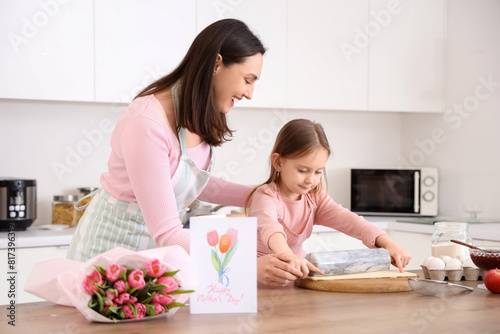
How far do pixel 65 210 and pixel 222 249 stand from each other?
202 centimetres

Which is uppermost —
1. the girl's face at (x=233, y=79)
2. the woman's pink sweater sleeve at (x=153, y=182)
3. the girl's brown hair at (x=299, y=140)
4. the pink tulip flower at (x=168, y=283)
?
the girl's face at (x=233, y=79)

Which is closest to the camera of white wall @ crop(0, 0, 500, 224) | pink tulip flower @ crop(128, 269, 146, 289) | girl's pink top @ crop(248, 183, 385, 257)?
pink tulip flower @ crop(128, 269, 146, 289)

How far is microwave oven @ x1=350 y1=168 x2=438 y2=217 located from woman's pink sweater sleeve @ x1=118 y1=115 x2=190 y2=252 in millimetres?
2419

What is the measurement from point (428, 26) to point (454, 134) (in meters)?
0.61

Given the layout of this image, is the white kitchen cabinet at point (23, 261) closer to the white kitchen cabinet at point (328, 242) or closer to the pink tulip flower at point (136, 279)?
the white kitchen cabinet at point (328, 242)

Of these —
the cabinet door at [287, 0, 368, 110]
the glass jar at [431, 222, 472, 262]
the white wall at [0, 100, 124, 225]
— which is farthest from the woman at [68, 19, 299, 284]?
the cabinet door at [287, 0, 368, 110]

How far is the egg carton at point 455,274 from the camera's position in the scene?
1.65 metres

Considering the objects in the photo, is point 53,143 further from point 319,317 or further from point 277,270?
point 319,317

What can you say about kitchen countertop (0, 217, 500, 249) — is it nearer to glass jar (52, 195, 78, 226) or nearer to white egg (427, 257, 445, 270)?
glass jar (52, 195, 78, 226)

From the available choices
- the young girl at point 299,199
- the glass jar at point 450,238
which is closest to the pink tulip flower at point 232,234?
the young girl at point 299,199

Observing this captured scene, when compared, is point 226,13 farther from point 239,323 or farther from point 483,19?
point 239,323

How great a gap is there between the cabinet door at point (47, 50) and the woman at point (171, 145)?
1320 mm

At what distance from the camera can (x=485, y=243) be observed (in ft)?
9.46

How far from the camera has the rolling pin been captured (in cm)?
158
